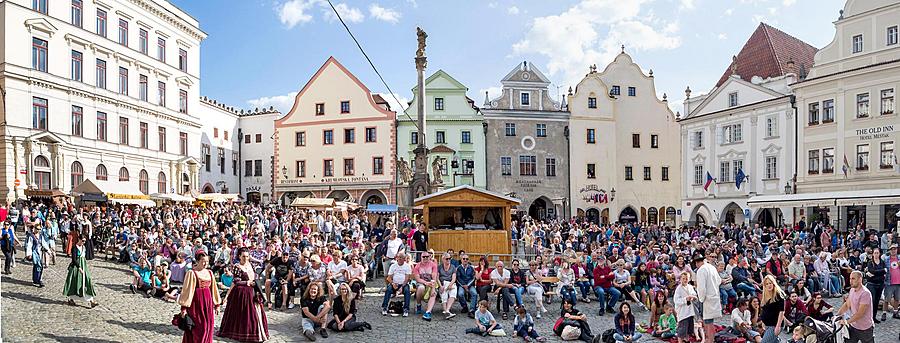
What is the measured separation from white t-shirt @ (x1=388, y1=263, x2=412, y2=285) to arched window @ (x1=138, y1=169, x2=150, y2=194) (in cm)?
2821

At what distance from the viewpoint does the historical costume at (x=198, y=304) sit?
8844 millimetres

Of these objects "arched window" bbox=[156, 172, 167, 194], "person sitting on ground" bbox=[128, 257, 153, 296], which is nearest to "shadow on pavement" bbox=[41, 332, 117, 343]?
"person sitting on ground" bbox=[128, 257, 153, 296]

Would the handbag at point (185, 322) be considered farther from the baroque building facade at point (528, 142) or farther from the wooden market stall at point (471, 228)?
the baroque building facade at point (528, 142)

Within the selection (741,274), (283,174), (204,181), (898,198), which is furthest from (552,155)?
(741,274)

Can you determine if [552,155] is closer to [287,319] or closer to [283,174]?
[283,174]

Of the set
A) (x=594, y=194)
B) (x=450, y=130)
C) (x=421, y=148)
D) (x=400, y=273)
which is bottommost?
(x=400, y=273)

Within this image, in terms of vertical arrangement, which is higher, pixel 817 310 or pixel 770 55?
pixel 770 55

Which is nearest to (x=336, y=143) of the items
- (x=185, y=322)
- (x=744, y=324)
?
(x=744, y=324)

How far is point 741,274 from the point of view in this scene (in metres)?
14.7

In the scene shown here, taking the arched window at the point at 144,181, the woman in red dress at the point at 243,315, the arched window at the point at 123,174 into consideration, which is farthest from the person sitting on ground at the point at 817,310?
the arched window at the point at 144,181

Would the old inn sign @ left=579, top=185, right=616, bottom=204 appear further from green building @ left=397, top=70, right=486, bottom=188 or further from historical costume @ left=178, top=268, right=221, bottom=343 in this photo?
historical costume @ left=178, top=268, right=221, bottom=343

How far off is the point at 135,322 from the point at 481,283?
21.7ft

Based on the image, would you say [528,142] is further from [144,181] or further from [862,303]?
[862,303]

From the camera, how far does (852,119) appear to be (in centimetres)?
3098
